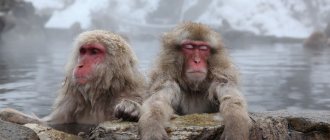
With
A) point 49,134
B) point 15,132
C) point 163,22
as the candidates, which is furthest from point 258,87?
point 163,22

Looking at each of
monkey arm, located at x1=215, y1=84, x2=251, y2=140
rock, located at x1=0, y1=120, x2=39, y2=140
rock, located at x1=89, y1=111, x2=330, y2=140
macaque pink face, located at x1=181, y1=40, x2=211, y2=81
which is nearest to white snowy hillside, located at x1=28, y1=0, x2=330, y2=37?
rock, located at x1=89, y1=111, x2=330, y2=140

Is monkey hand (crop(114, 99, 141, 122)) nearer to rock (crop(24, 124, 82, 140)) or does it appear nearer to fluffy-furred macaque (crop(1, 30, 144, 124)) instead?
fluffy-furred macaque (crop(1, 30, 144, 124))

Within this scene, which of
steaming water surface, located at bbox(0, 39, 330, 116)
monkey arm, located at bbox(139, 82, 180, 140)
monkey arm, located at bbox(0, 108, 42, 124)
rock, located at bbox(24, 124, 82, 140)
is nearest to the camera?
monkey arm, located at bbox(139, 82, 180, 140)

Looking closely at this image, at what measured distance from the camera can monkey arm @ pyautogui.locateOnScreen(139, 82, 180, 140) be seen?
2906 millimetres

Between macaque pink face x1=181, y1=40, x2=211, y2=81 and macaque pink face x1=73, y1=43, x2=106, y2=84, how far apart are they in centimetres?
54

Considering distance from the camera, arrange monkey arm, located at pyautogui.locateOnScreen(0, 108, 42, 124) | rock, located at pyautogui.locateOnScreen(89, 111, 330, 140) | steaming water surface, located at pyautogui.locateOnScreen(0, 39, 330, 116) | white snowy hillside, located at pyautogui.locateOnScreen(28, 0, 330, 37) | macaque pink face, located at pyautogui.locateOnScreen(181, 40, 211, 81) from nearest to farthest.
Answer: rock, located at pyautogui.locateOnScreen(89, 111, 330, 140)
macaque pink face, located at pyautogui.locateOnScreen(181, 40, 211, 81)
monkey arm, located at pyautogui.locateOnScreen(0, 108, 42, 124)
steaming water surface, located at pyautogui.locateOnScreen(0, 39, 330, 116)
white snowy hillside, located at pyautogui.locateOnScreen(28, 0, 330, 37)

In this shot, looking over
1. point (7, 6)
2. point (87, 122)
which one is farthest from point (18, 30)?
point (87, 122)

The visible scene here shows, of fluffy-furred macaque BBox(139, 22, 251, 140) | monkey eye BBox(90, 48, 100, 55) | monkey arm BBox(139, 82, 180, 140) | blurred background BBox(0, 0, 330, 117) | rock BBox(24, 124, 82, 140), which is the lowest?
rock BBox(24, 124, 82, 140)

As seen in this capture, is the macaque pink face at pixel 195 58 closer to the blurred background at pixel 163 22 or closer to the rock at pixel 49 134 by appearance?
the rock at pixel 49 134

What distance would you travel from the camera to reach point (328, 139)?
3.77 meters

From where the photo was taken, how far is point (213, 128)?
3127 millimetres

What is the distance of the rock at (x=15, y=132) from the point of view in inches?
116

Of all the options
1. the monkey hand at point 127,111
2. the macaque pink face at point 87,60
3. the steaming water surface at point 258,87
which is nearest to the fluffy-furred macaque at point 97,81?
the macaque pink face at point 87,60

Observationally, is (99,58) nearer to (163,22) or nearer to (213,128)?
(213,128)
